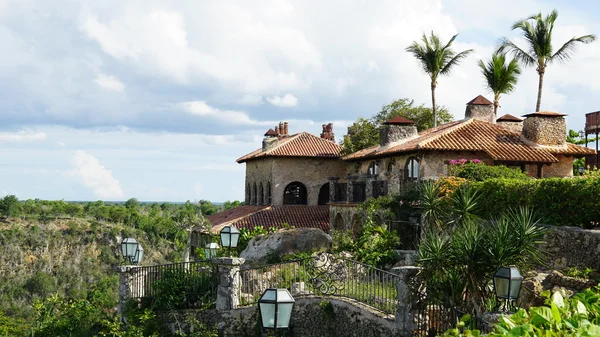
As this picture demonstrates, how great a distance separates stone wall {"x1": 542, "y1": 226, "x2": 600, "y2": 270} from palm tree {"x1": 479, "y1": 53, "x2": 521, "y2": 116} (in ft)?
72.7

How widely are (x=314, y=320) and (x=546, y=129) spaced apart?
15.1 meters

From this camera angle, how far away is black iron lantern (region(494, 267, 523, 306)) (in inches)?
477

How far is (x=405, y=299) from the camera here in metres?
15.3

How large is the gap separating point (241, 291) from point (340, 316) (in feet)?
11.9

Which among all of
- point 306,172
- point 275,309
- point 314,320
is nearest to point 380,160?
point 306,172

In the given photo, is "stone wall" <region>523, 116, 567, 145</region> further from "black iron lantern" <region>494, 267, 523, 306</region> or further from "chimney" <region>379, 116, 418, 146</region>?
"black iron lantern" <region>494, 267, 523, 306</region>

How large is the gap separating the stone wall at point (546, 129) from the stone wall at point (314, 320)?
1440cm

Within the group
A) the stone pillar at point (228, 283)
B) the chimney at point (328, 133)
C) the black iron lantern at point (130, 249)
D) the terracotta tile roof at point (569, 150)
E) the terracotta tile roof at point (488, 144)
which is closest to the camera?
the stone pillar at point (228, 283)

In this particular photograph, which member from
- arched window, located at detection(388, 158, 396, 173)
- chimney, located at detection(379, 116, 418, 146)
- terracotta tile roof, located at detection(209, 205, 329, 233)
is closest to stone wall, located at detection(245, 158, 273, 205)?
terracotta tile roof, located at detection(209, 205, 329, 233)

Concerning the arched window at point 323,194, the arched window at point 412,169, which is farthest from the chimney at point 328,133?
the arched window at point 412,169

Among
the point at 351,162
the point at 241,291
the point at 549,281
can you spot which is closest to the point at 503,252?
the point at 549,281

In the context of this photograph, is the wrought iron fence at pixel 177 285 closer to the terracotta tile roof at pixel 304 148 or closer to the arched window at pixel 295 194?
the terracotta tile roof at pixel 304 148

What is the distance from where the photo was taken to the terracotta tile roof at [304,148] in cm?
4156

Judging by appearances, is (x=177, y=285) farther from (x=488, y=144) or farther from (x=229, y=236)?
(x=488, y=144)
